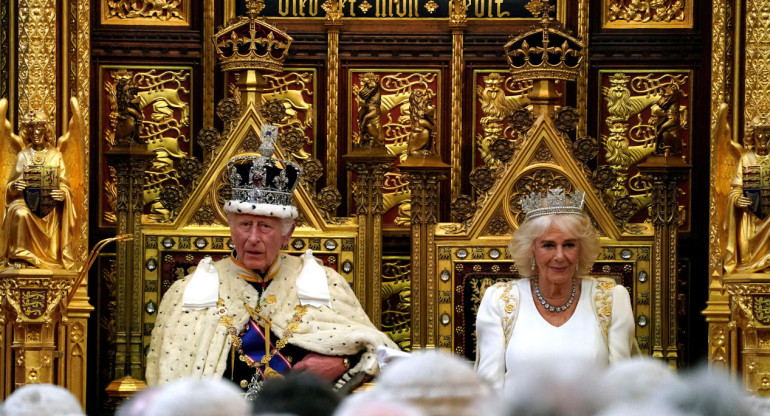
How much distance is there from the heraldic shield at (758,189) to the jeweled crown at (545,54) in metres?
1.06

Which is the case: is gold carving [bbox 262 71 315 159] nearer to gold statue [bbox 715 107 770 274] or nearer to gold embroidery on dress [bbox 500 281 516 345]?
gold statue [bbox 715 107 770 274]

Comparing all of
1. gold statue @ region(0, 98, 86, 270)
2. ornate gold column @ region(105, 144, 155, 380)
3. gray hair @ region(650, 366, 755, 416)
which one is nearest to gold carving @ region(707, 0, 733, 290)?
ornate gold column @ region(105, 144, 155, 380)

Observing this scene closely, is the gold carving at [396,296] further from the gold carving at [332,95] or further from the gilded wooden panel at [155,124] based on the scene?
the gilded wooden panel at [155,124]

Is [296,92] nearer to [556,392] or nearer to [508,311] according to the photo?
[508,311]

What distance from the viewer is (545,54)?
687 cm

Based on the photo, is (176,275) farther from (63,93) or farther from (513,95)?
(513,95)

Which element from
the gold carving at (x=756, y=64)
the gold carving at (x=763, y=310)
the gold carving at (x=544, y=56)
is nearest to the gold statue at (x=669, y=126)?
the gold carving at (x=756, y=64)

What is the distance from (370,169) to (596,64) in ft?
6.14

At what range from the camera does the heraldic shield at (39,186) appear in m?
6.54

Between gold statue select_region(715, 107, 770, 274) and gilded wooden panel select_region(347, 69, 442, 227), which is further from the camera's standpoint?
gilded wooden panel select_region(347, 69, 442, 227)

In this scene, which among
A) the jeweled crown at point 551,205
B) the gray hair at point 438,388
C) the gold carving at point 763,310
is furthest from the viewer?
the gold carving at point 763,310

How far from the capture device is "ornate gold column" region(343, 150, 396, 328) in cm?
691

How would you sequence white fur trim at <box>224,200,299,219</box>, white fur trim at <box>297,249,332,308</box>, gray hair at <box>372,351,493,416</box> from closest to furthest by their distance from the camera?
gray hair at <box>372,351,493,416</box> → white fur trim at <box>224,200,299,219</box> → white fur trim at <box>297,249,332,308</box>

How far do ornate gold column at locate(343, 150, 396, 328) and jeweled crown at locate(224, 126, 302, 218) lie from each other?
753 millimetres
